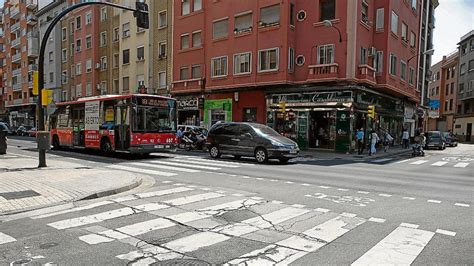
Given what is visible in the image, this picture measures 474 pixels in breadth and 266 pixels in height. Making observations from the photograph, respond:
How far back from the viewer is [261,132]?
1639 cm

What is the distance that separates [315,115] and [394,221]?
61.4 ft

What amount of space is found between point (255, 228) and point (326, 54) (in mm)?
19558

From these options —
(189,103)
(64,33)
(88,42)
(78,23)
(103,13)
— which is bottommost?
(189,103)

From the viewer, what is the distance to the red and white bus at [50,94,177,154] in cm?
1617

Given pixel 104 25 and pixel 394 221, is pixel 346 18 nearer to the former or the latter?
pixel 394 221

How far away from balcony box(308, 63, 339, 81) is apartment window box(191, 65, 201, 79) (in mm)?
10403

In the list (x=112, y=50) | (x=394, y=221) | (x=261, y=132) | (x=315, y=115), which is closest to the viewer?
(x=394, y=221)

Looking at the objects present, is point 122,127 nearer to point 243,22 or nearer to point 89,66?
point 243,22

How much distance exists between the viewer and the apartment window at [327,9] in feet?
76.5

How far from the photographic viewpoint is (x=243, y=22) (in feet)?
87.8

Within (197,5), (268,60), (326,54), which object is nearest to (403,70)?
(326,54)

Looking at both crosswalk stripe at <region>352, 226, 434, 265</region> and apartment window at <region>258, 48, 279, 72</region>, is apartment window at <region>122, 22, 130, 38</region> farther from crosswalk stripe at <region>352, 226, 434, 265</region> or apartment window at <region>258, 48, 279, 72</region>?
crosswalk stripe at <region>352, 226, 434, 265</region>

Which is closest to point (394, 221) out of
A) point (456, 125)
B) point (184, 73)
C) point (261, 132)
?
point (261, 132)

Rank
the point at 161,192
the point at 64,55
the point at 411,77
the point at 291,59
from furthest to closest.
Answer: the point at 64,55, the point at 411,77, the point at 291,59, the point at 161,192
